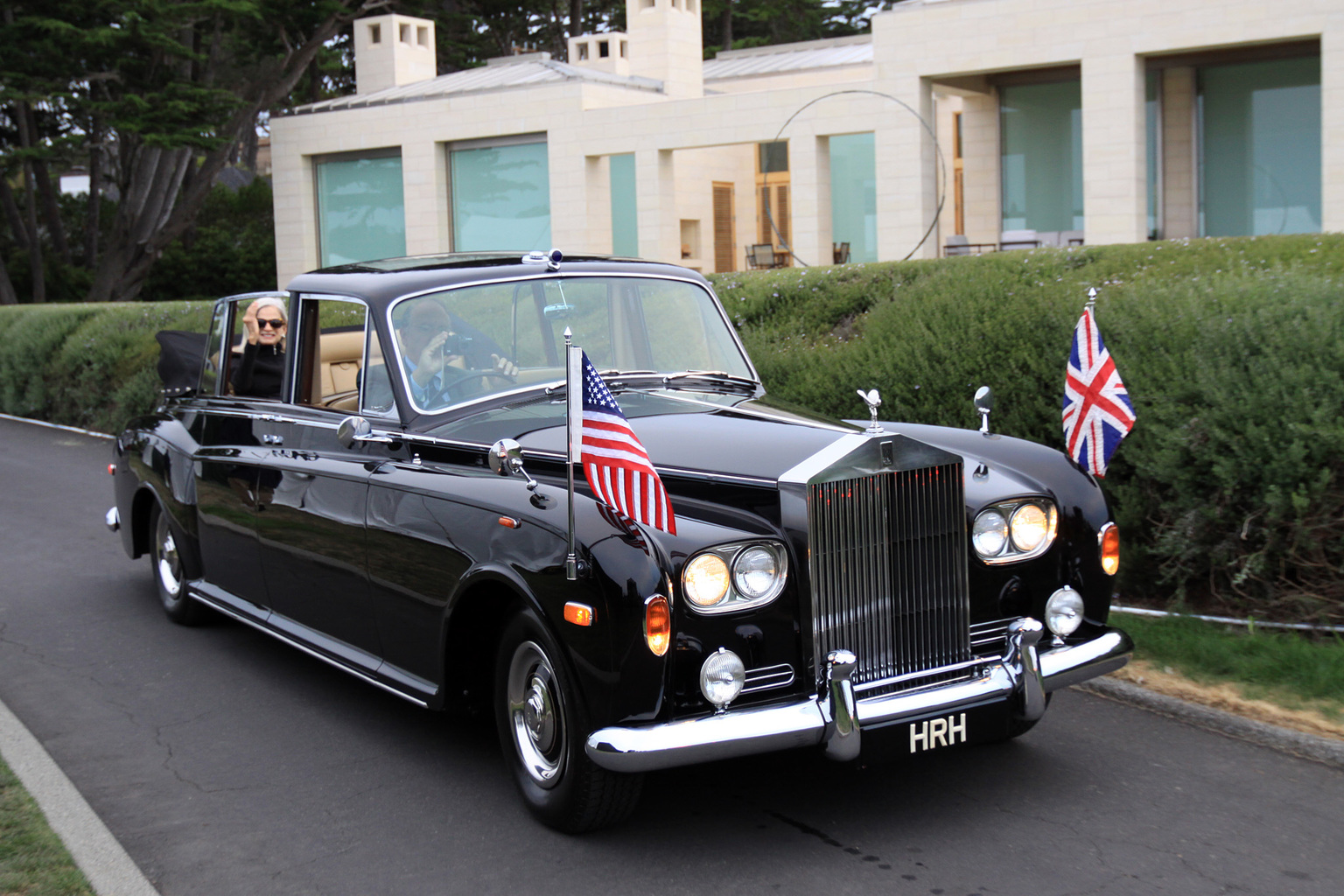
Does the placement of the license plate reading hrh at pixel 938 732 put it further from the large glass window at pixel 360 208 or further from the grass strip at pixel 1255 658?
the large glass window at pixel 360 208

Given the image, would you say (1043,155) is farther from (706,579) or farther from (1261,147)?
(706,579)

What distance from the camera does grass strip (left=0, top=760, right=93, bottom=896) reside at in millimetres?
3934

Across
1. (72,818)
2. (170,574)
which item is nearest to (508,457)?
(72,818)

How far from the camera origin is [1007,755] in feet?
16.6

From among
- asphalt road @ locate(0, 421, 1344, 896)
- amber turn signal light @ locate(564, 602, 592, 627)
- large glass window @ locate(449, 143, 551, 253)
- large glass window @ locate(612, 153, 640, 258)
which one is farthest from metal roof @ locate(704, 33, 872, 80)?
amber turn signal light @ locate(564, 602, 592, 627)

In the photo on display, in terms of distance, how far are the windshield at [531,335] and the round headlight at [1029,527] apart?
1.75 metres

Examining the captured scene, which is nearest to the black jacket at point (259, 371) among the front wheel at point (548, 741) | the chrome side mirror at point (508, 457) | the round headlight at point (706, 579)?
the chrome side mirror at point (508, 457)

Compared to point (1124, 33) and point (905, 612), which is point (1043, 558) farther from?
point (1124, 33)

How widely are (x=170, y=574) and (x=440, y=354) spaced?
122 inches

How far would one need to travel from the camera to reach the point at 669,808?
15.2 ft

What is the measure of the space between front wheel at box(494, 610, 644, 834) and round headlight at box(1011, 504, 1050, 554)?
1.57 m

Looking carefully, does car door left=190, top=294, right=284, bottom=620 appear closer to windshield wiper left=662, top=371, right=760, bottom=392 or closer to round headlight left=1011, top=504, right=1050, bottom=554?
windshield wiper left=662, top=371, right=760, bottom=392

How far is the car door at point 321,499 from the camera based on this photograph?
5.36m

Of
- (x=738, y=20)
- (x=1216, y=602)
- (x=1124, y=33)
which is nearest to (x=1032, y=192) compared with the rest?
(x=1124, y=33)
